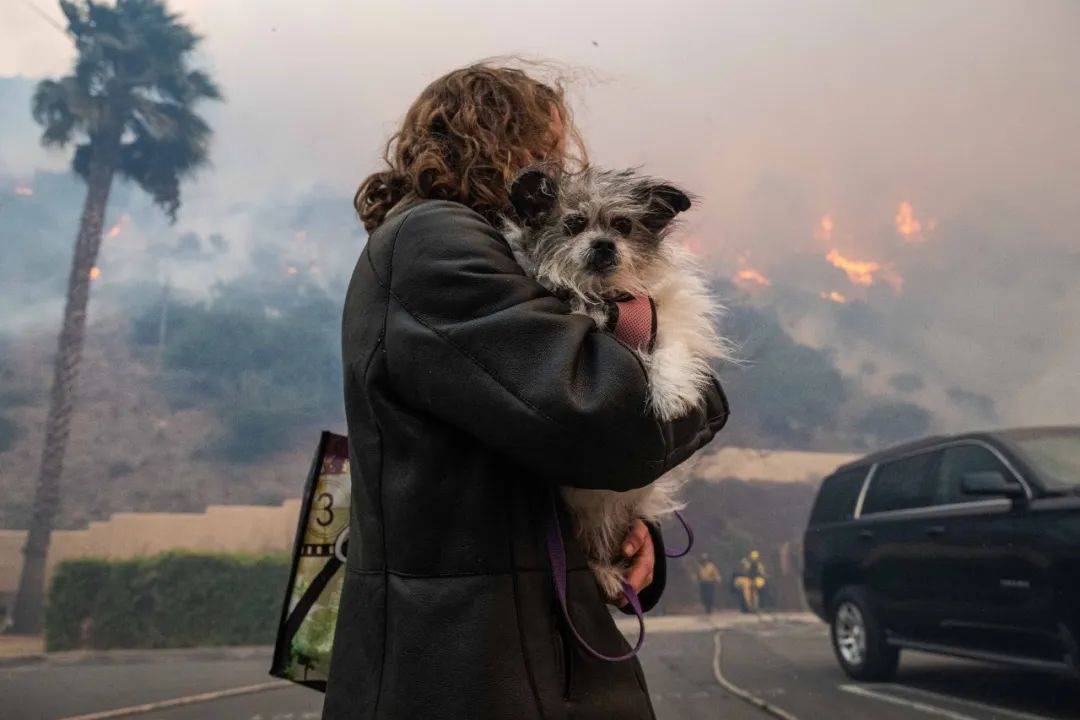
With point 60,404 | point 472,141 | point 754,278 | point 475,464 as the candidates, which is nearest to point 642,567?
point 475,464

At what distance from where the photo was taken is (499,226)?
1781 mm

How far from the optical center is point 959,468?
363cm

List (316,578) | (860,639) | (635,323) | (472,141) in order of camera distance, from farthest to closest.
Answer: (860,639)
(316,578)
(472,141)
(635,323)

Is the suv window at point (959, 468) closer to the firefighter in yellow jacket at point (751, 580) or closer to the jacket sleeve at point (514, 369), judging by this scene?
the firefighter in yellow jacket at point (751, 580)

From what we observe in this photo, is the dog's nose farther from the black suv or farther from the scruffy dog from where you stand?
the black suv

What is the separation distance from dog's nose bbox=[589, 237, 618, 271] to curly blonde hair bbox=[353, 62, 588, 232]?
0.19 meters

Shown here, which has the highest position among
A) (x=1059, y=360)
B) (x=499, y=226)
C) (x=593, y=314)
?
(x=1059, y=360)

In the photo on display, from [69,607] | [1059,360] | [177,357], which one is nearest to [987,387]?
[1059,360]

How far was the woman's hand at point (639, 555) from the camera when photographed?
1.62 metres

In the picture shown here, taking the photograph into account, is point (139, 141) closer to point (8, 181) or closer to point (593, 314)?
point (8, 181)

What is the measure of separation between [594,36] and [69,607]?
13.1 feet

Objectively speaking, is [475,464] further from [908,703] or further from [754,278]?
[754,278]

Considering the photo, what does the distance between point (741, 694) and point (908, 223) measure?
98.1 inches

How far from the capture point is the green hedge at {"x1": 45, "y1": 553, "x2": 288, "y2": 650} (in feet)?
12.7
